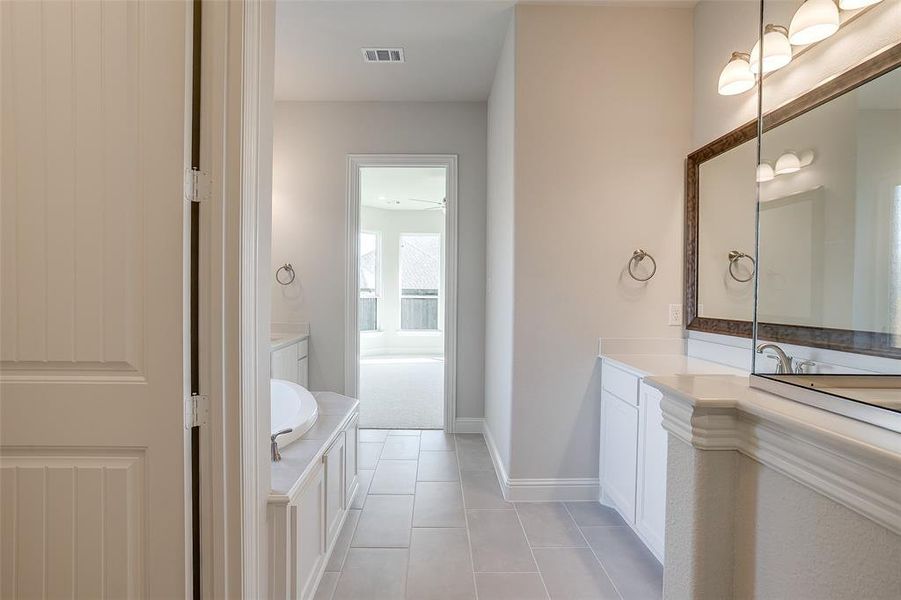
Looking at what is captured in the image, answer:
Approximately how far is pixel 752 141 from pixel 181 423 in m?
2.65

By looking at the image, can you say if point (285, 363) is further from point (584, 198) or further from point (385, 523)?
point (584, 198)

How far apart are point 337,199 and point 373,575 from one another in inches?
118

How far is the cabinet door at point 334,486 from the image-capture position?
1.96 m

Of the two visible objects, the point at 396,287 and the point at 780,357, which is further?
the point at 396,287

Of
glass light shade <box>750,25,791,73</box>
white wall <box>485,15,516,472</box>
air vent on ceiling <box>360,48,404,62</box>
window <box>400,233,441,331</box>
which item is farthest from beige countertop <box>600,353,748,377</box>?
window <box>400,233,441,331</box>

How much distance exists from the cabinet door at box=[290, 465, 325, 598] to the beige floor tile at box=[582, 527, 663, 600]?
1.29m

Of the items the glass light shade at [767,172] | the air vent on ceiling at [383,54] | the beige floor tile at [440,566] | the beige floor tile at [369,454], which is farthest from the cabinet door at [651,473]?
the air vent on ceiling at [383,54]

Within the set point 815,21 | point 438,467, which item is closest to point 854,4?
point 815,21

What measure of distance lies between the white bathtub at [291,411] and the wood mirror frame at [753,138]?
1.70m

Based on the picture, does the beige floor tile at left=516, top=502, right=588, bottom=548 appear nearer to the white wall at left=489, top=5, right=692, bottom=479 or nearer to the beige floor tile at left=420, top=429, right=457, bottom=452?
the white wall at left=489, top=5, right=692, bottom=479

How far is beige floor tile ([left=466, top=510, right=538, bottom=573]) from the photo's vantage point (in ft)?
6.66

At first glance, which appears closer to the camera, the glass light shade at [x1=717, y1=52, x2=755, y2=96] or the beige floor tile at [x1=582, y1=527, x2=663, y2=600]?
the beige floor tile at [x1=582, y1=527, x2=663, y2=600]

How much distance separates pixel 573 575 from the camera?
1973 millimetres

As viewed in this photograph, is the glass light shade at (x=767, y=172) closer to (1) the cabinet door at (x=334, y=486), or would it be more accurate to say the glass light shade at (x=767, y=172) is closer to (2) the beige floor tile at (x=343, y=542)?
(1) the cabinet door at (x=334, y=486)
